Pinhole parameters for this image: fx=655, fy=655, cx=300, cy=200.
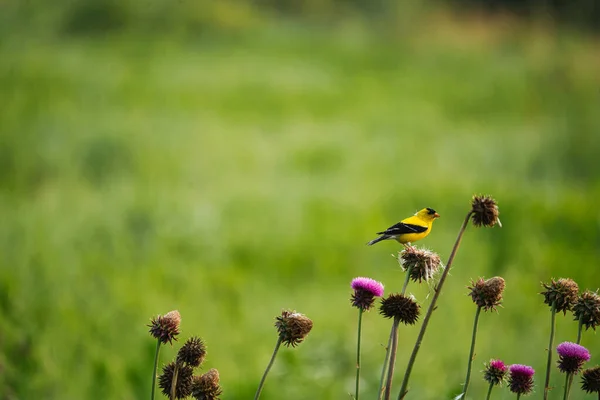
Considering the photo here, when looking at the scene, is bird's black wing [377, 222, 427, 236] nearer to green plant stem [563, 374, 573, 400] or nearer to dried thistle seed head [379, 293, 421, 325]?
dried thistle seed head [379, 293, 421, 325]

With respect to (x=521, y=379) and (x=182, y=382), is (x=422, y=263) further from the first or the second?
(x=182, y=382)

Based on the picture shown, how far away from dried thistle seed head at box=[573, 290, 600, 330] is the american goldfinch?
0.34m

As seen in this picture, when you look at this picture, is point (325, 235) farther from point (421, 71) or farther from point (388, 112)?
point (421, 71)

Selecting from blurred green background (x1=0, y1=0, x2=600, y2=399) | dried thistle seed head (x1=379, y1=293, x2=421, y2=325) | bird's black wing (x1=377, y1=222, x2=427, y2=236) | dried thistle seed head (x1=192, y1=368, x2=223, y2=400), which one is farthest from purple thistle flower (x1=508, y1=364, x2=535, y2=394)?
blurred green background (x1=0, y1=0, x2=600, y2=399)

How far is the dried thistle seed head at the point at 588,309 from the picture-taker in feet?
4.05

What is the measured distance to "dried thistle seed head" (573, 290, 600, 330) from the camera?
1.23 metres

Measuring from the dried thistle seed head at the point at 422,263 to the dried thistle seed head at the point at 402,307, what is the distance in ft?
0.14

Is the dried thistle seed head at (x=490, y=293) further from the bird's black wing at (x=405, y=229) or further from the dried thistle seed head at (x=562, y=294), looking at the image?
the bird's black wing at (x=405, y=229)

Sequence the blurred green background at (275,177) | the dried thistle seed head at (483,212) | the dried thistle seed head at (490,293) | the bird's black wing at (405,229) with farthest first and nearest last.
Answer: the blurred green background at (275,177), the bird's black wing at (405,229), the dried thistle seed head at (490,293), the dried thistle seed head at (483,212)

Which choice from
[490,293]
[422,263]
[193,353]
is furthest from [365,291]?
[193,353]

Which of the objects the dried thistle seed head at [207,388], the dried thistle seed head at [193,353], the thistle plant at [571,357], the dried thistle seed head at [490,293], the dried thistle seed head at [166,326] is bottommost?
the dried thistle seed head at [207,388]

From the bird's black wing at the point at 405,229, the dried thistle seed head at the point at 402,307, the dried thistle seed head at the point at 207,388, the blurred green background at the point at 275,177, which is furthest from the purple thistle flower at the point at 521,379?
the blurred green background at the point at 275,177

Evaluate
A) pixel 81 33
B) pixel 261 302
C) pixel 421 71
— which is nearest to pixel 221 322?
pixel 261 302

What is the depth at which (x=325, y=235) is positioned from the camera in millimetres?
6035
